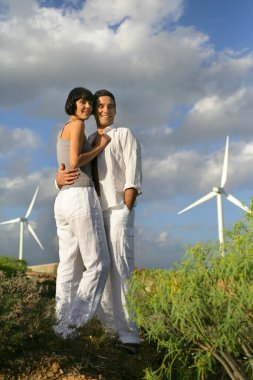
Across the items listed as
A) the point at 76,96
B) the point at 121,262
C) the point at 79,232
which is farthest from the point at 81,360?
the point at 76,96

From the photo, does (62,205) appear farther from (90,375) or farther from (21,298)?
(90,375)

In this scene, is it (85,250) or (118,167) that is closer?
(85,250)

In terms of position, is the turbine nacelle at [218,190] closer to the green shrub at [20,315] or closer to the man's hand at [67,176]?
the man's hand at [67,176]

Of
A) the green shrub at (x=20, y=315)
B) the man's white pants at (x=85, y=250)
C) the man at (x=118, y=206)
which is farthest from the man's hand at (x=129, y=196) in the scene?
the green shrub at (x=20, y=315)

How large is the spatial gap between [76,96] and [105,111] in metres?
0.40

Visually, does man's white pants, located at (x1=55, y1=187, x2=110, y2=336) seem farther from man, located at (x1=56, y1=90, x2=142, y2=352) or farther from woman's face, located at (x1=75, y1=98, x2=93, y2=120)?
woman's face, located at (x1=75, y1=98, x2=93, y2=120)

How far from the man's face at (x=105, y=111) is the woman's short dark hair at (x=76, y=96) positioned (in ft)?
0.42

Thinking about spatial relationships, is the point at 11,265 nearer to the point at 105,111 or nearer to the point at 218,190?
the point at 218,190

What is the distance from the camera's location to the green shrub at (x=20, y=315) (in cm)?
646

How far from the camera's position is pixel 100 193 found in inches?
296

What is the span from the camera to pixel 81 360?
6625 mm

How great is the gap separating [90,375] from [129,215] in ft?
6.39

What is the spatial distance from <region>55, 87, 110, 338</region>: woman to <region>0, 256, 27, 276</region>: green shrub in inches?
544

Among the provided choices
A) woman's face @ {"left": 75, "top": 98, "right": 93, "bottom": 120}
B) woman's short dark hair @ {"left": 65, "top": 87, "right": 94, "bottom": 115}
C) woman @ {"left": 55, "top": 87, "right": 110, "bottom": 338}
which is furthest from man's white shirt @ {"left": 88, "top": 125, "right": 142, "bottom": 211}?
woman's short dark hair @ {"left": 65, "top": 87, "right": 94, "bottom": 115}
